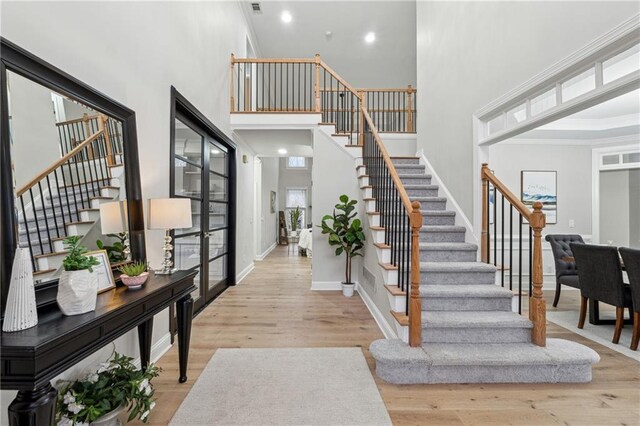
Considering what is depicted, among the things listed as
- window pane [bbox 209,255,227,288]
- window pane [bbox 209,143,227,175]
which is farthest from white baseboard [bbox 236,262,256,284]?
window pane [bbox 209,143,227,175]

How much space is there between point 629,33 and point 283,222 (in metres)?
10.4

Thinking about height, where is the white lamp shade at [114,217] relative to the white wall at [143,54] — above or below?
below

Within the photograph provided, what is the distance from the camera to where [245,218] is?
18.5 feet

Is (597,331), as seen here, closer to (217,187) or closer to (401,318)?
(401,318)

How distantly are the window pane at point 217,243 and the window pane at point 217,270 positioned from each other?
0.11m

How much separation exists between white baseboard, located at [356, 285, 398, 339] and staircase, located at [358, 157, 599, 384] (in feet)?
1.09

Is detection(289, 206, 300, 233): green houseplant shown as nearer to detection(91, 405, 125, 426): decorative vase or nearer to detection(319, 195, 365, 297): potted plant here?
detection(319, 195, 365, 297): potted plant

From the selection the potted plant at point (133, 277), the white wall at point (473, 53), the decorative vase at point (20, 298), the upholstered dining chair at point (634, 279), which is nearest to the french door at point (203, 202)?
the potted plant at point (133, 277)

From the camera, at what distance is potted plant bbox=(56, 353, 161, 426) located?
1.41 metres

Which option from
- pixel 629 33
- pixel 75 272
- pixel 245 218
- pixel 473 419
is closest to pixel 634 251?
pixel 629 33

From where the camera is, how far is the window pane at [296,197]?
489 inches

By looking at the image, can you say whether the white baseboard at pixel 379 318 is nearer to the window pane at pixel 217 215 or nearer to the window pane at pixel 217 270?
the window pane at pixel 217 270

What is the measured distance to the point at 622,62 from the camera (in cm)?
261

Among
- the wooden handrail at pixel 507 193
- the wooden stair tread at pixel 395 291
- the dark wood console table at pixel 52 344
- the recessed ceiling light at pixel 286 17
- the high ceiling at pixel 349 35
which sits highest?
the high ceiling at pixel 349 35
